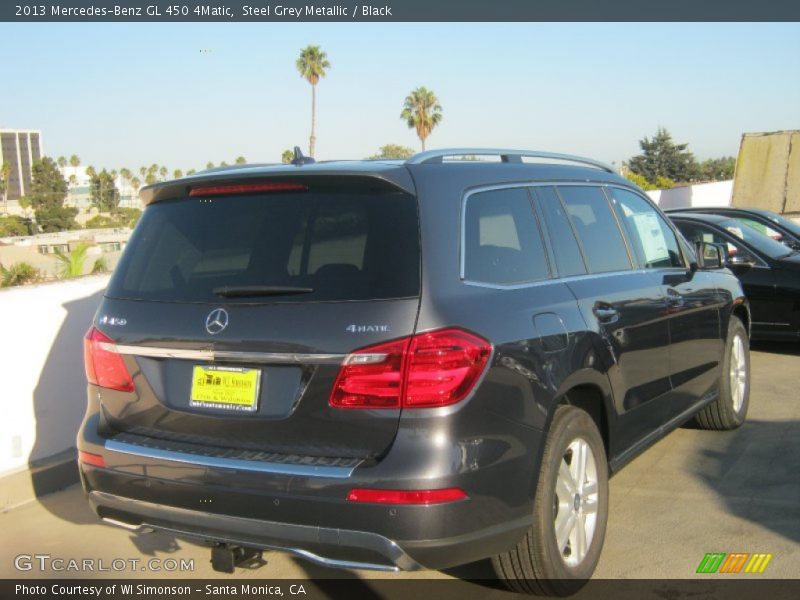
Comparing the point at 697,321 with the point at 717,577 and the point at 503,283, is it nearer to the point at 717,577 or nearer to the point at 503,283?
the point at 717,577

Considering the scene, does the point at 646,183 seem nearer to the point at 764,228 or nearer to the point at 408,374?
the point at 764,228

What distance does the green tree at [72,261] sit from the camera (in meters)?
8.11

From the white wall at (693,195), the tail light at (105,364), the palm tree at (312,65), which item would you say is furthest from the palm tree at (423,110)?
the tail light at (105,364)

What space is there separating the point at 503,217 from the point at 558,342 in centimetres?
60

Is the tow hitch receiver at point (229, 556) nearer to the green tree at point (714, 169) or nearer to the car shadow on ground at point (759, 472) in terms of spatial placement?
the car shadow on ground at point (759, 472)

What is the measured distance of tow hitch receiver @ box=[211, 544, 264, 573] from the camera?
3.56 metres

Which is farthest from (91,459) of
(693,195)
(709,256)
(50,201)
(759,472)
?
(50,201)

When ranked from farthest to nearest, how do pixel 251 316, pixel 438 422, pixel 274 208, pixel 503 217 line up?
pixel 503 217
pixel 274 208
pixel 251 316
pixel 438 422

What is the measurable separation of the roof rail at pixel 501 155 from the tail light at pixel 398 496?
1.34m

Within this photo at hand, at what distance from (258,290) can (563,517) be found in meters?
1.65

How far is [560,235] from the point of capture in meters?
4.43

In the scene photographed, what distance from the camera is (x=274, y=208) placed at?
3764mm

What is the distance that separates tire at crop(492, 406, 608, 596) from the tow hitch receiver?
1.02m

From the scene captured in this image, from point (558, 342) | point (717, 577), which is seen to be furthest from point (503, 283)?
point (717, 577)
